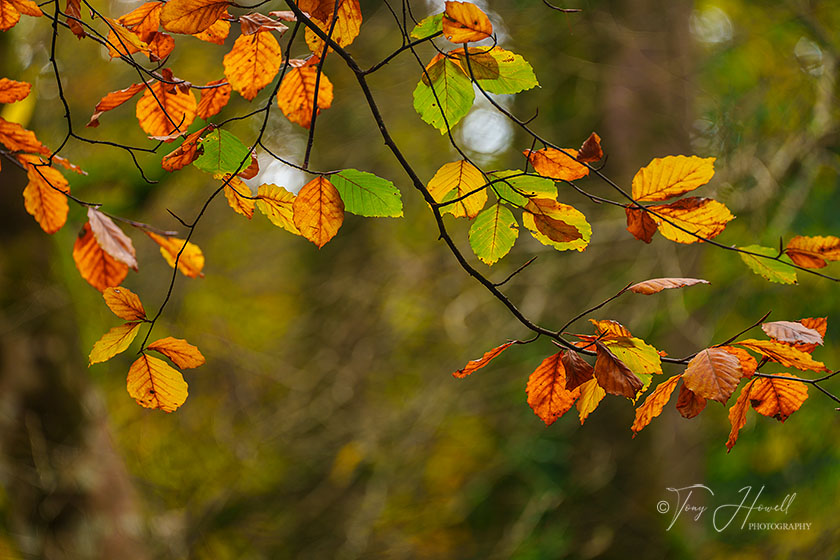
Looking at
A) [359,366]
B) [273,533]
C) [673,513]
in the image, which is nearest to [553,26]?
[359,366]

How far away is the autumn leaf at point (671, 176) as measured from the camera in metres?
0.64

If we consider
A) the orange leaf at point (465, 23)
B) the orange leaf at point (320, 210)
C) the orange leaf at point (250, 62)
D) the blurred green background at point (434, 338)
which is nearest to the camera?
the orange leaf at point (465, 23)

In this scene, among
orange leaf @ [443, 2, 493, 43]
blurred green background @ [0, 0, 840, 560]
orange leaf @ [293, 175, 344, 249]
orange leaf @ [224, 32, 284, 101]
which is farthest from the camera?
blurred green background @ [0, 0, 840, 560]

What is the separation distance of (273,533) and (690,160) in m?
3.12

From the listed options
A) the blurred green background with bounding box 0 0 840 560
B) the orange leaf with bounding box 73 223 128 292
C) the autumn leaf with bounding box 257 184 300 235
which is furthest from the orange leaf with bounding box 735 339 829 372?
the blurred green background with bounding box 0 0 840 560

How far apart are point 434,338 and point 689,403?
293cm

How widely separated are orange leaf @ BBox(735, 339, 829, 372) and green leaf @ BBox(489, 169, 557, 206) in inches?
9.8

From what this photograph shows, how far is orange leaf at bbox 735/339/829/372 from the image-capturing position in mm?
594

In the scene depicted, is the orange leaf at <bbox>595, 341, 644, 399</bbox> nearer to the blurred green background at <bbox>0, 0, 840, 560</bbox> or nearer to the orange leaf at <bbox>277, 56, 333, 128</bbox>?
the orange leaf at <bbox>277, 56, 333, 128</bbox>

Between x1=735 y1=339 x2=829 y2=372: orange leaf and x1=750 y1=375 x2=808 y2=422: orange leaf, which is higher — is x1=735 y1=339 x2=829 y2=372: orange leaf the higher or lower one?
the higher one

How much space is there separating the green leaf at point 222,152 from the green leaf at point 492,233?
26 cm

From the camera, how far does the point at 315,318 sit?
13.4 ft

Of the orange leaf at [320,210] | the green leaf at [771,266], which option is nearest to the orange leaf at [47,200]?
the orange leaf at [320,210]

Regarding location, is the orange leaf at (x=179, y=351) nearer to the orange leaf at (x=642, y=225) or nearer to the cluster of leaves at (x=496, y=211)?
the cluster of leaves at (x=496, y=211)
